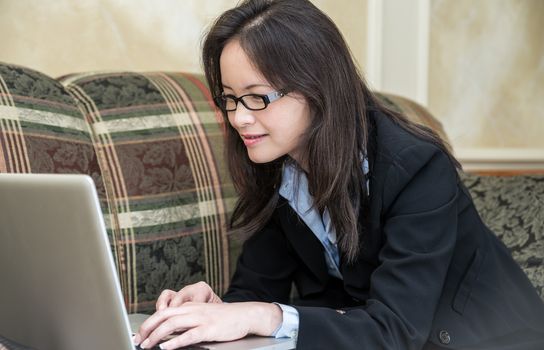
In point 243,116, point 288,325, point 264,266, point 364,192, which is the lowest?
point 264,266

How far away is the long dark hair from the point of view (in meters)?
1.43

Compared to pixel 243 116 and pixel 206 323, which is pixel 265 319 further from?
pixel 243 116

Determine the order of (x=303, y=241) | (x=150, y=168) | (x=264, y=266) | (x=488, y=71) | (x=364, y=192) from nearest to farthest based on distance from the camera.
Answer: (x=364, y=192)
(x=303, y=241)
(x=264, y=266)
(x=150, y=168)
(x=488, y=71)

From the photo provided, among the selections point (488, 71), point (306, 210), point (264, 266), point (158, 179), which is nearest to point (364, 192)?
point (306, 210)

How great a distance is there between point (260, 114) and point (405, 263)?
363 mm

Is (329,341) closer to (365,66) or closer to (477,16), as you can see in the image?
(365,66)

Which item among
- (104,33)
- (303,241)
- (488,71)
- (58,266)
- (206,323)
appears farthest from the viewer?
(488,71)

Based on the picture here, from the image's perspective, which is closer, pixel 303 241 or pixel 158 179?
pixel 303 241

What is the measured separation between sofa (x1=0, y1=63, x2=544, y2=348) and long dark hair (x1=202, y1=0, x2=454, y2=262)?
0.42 meters

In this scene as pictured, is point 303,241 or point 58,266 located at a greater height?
point 58,266

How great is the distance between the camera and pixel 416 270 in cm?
138

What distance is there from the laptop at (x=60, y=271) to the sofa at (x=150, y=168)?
0.49 meters

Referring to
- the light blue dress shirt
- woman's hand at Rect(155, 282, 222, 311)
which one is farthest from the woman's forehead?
woman's hand at Rect(155, 282, 222, 311)

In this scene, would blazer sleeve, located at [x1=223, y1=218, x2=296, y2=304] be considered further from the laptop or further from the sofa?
the laptop
